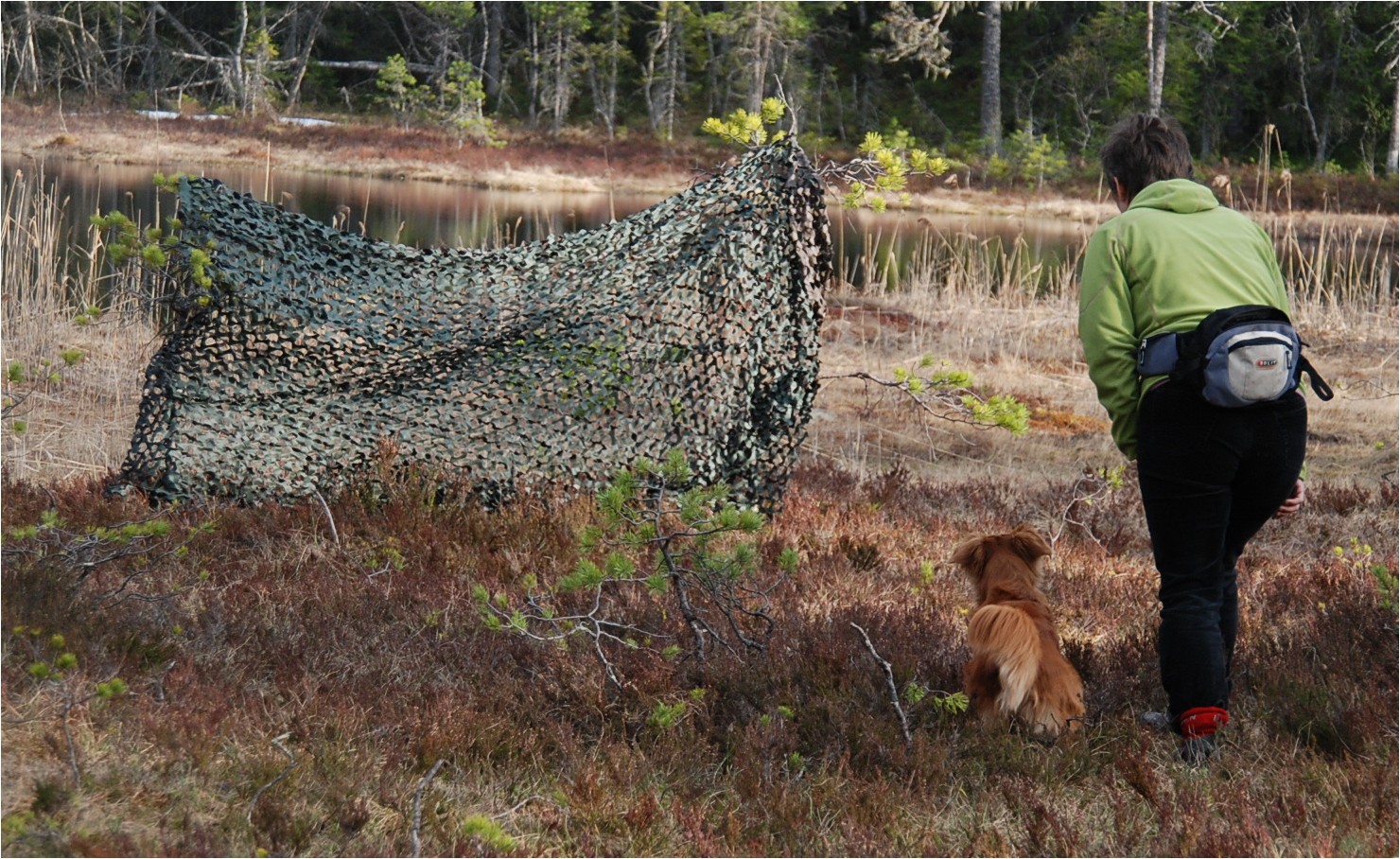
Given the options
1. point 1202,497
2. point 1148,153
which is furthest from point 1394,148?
point 1202,497

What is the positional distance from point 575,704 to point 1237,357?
2446 millimetres

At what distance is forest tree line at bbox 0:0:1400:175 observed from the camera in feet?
153

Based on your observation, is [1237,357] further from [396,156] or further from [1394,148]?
[1394,148]

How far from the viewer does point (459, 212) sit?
28.5 m

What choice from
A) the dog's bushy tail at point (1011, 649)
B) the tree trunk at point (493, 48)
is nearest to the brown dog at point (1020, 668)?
the dog's bushy tail at point (1011, 649)

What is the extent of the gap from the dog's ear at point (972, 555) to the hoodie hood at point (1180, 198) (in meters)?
1.42

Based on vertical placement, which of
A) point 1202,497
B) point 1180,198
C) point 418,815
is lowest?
point 418,815

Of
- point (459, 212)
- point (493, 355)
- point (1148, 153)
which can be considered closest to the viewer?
point (1148, 153)

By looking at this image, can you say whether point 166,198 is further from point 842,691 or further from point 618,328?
point 842,691

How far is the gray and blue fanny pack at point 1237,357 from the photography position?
12.2 ft

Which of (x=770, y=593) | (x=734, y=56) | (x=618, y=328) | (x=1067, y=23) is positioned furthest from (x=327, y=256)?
(x=1067, y=23)

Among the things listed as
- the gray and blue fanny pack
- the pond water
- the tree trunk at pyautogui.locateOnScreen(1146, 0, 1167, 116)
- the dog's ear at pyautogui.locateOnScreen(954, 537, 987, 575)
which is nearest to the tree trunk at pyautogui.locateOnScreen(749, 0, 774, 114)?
the pond water

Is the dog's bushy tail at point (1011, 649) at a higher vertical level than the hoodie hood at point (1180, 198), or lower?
lower

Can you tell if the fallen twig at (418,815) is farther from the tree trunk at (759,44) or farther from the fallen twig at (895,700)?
the tree trunk at (759,44)
